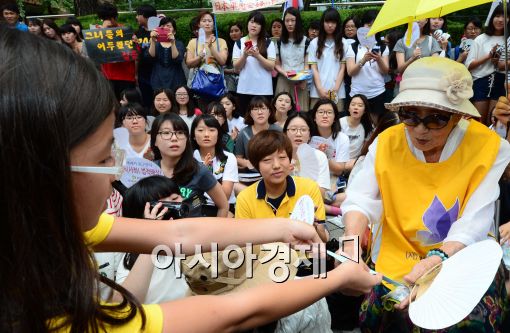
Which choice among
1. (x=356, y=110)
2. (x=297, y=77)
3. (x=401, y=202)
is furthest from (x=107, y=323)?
(x=297, y=77)

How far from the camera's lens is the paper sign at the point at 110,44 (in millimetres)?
6617

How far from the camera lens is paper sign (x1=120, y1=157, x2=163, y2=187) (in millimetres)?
3818

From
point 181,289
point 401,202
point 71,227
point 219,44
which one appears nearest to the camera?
point 71,227

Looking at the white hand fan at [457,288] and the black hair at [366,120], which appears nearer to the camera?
the white hand fan at [457,288]

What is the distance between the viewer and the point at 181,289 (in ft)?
8.36

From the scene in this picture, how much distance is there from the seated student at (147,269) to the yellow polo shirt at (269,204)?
53 centimetres

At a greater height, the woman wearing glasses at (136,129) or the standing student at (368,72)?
the standing student at (368,72)

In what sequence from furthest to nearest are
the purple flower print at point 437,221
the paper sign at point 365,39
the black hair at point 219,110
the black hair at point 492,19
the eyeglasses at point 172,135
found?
the paper sign at point 365,39 → the black hair at point 492,19 → the black hair at point 219,110 → the eyeglasses at point 172,135 → the purple flower print at point 437,221

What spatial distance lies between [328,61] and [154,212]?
461 cm

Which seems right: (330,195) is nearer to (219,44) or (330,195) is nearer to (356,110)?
(356,110)

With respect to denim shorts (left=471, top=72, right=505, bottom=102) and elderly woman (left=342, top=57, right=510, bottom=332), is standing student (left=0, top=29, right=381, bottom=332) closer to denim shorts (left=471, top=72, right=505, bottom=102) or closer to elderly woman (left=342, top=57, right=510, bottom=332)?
elderly woman (left=342, top=57, right=510, bottom=332)

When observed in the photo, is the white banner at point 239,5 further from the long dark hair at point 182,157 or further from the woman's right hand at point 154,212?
the woman's right hand at point 154,212

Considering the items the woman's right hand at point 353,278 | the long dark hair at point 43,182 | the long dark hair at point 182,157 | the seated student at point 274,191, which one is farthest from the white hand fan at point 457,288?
the long dark hair at point 182,157

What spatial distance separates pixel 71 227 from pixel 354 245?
57.7 inches
